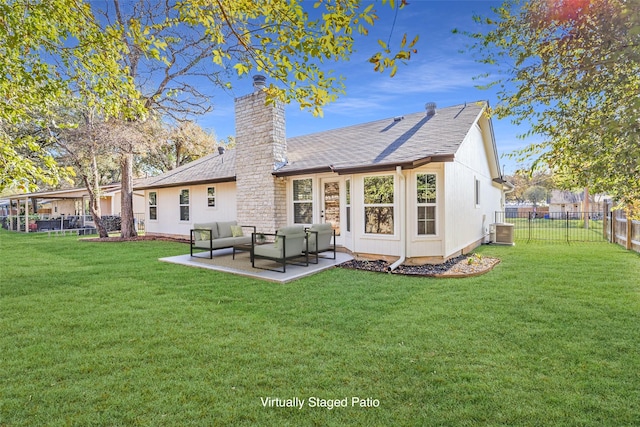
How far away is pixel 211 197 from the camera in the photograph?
41.8ft

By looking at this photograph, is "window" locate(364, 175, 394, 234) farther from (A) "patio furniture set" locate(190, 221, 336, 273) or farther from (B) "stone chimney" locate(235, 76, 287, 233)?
(B) "stone chimney" locate(235, 76, 287, 233)

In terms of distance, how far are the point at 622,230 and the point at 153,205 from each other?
19.9 metres

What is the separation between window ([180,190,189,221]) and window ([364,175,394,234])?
354 inches

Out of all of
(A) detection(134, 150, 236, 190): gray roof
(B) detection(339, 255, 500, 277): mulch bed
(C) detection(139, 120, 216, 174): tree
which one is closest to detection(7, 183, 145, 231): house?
(C) detection(139, 120, 216, 174): tree

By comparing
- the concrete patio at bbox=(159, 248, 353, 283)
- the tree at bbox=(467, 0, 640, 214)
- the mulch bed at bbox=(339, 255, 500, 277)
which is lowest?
the mulch bed at bbox=(339, 255, 500, 277)

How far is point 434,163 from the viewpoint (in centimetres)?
764

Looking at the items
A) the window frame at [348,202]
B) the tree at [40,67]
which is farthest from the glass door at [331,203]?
the tree at [40,67]

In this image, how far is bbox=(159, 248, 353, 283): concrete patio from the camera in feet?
21.5

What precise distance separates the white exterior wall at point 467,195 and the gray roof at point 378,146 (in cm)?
61

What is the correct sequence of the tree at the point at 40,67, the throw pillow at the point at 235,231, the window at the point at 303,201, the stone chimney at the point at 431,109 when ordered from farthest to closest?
the stone chimney at the point at 431,109 → the window at the point at 303,201 → the throw pillow at the point at 235,231 → the tree at the point at 40,67

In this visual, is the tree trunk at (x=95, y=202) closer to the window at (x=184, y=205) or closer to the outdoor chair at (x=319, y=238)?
the window at (x=184, y=205)

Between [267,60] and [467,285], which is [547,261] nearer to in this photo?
[467,285]

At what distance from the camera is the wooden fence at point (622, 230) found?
980 centimetres

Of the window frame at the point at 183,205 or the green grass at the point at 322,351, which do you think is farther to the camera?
the window frame at the point at 183,205
